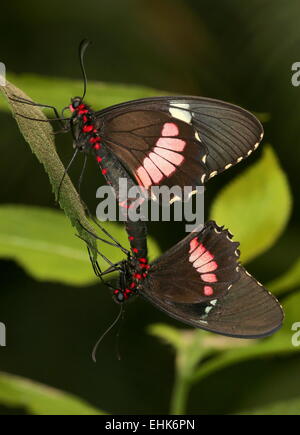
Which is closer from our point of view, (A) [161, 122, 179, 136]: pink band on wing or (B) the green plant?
(B) the green plant

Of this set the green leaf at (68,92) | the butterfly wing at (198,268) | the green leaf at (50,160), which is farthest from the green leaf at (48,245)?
the green leaf at (50,160)

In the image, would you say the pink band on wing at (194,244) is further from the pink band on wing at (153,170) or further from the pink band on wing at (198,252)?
the pink band on wing at (153,170)

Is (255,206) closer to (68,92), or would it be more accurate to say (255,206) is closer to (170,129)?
(170,129)

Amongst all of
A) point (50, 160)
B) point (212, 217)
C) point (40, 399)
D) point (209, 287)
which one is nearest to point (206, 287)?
point (209, 287)

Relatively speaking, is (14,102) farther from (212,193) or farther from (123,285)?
(212,193)

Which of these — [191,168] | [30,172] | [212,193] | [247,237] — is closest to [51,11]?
[30,172]

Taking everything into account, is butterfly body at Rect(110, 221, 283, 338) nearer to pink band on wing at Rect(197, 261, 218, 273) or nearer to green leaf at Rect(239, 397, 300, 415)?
pink band on wing at Rect(197, 261, 218, 273)

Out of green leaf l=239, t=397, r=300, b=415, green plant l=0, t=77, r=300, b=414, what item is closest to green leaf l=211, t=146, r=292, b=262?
green plant l=0, t=77, r=300, b=414
